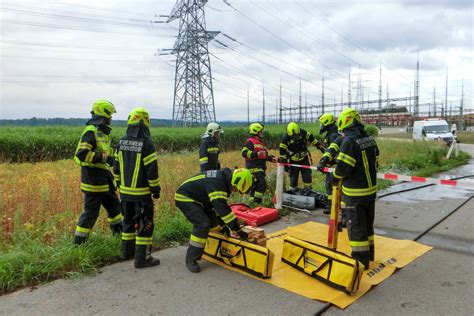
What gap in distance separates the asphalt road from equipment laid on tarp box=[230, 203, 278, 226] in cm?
169

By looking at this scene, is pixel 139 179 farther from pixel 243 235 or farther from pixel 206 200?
pixel 243 235

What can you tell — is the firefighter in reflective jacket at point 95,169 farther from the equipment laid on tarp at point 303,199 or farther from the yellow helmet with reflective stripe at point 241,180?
the equipment laid on tarp at point 303,199

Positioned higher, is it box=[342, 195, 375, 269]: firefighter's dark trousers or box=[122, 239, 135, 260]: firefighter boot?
box=[342, 195, 375, 269]: firefighter's dark trousers

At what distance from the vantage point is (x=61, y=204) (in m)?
6.47

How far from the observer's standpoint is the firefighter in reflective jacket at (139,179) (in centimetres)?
450

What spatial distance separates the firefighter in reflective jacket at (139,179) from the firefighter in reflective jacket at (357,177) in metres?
2.33

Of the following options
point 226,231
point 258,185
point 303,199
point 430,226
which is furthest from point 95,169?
point 430,226

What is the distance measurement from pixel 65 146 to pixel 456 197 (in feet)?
48.0

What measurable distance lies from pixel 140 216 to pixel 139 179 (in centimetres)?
49

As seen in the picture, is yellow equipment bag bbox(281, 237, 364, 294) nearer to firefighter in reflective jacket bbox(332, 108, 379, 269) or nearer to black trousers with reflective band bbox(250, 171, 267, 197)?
firefighter in reflective jacket bbox(332, 108, 379, 269)

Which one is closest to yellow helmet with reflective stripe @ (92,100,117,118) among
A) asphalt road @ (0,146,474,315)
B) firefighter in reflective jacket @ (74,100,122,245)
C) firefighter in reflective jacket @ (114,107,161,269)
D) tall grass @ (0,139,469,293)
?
firefighter in reflective jacket @ (74,100,122,245)

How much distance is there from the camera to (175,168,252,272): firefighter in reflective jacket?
4.21 m

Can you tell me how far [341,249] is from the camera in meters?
5.32

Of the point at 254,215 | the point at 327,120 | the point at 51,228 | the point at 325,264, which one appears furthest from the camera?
the point at 327,120
